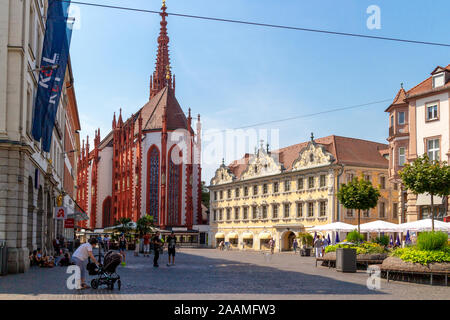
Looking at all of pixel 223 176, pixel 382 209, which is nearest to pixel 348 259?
pixel 382 209

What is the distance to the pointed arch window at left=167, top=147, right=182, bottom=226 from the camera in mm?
87438

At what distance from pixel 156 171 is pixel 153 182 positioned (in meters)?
1.77

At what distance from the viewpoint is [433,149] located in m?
38.4

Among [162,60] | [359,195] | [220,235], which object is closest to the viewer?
[359,195]

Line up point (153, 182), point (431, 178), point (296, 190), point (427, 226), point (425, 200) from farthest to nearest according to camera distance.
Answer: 1. point (153, 182)
2. point (296, 190)
3. point (425, 200)
4. point (427, 226)
5. point (431, 178)

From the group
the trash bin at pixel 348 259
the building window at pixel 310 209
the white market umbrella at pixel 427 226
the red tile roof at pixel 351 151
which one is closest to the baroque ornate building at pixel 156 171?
the red tile roof at pixel 351 151

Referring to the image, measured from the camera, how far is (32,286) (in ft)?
52.1

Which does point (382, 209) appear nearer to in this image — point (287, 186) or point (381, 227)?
point (287, 186)

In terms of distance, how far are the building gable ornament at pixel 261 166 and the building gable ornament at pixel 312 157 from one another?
12.8 feet

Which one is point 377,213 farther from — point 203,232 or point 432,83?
point 203,232

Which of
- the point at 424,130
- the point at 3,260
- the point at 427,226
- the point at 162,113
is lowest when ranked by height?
the point at 3,260

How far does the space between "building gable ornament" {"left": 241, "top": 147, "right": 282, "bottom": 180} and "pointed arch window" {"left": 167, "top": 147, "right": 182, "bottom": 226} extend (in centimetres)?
1722

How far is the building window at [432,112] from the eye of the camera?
38.3m
